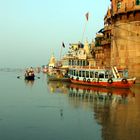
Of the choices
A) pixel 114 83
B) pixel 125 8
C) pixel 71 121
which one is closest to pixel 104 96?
pixel 114 83

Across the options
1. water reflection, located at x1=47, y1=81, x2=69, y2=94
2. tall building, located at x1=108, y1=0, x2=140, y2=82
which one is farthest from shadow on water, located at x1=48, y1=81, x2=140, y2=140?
tall building, located at x1=108, y1=0, x2=140, y2=82

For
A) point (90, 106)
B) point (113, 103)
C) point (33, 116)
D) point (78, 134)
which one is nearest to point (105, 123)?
point (78, 134)

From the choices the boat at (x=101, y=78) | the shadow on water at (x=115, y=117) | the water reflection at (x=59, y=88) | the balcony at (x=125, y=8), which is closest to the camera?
the shadow on water at (x=115, y=117)

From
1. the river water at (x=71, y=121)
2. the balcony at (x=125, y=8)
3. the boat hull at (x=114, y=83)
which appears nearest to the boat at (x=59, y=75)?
the boat hull at (x=114, y=83)

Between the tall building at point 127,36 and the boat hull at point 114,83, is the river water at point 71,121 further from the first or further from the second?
the tall building at point 127,36

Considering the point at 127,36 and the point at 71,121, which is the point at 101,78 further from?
the point at 71,121

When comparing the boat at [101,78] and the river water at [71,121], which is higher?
the boat at [101,78]

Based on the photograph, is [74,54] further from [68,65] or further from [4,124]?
[4,124]

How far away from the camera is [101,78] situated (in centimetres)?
6066

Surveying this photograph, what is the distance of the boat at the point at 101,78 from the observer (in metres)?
56.6

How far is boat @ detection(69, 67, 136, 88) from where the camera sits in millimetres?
56625

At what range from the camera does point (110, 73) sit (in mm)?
59250

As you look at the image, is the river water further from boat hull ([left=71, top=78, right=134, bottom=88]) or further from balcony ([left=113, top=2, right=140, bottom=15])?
balcony ([left=113, top=2, right=140, bottom=15])

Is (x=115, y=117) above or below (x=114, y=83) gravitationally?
below
